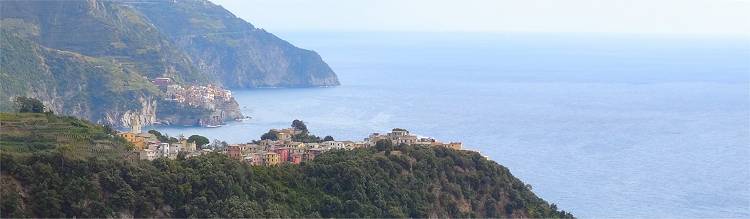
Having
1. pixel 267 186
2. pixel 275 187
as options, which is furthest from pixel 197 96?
pixel 267 186

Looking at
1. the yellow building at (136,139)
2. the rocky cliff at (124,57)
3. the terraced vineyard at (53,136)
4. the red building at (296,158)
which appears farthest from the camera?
the rocky cliff at (124,57)

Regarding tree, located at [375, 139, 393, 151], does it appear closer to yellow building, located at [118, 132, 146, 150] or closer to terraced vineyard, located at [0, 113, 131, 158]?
terraced vineyard, located at [0, 113, 131, 158]

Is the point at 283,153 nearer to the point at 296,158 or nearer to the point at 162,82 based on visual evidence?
the point at 296,158

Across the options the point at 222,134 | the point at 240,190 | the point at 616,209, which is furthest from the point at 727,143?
the point at 240,190

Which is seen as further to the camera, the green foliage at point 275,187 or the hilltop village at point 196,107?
the hilltop village at point 196,107

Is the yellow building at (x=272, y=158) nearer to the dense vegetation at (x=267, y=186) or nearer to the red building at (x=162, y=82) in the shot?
the dense vegetation at (x=267, y=186)

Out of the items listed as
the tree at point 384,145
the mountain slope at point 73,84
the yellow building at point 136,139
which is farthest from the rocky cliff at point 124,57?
the tree at point 384,145
